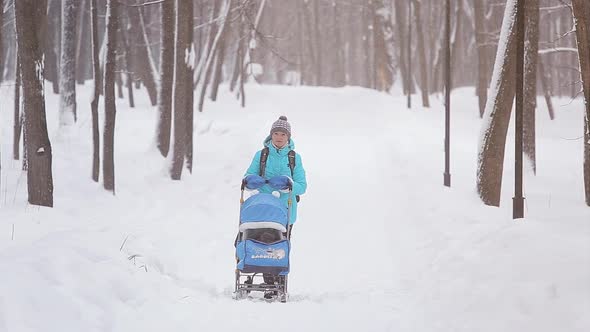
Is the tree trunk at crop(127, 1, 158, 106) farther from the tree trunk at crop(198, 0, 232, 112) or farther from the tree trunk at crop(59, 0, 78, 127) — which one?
the tree trunk at crop(59, 0, 78, 127)

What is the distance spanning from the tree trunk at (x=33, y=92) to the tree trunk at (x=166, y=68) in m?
5.53

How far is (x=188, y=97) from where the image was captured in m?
15.8

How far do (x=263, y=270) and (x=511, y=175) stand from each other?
12.5 meters

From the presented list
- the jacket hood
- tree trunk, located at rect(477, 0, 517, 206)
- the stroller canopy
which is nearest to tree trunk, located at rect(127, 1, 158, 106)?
tree trunk, located at rect(477, 0, 517, 206)

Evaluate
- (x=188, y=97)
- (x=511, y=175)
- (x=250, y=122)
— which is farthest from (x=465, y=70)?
(x=188, y=97)

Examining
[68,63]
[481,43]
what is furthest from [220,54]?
[481,43]

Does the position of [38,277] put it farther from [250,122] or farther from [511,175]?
[250,122]

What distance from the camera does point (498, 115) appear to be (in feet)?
40.1

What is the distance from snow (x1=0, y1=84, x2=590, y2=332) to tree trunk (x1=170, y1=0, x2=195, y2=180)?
599 millimetres

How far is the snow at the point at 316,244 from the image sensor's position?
18.9ft

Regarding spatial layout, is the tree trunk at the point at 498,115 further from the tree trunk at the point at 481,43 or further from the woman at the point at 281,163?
the tree trunk at the point at 481,43

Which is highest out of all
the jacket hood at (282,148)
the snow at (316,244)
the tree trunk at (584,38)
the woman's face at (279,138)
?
the tree trunk at (584,38)

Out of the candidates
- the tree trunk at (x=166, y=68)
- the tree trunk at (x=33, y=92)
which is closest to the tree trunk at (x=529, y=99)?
the tree trunk at (x=166, y=68)

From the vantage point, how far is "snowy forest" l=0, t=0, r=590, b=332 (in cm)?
600
